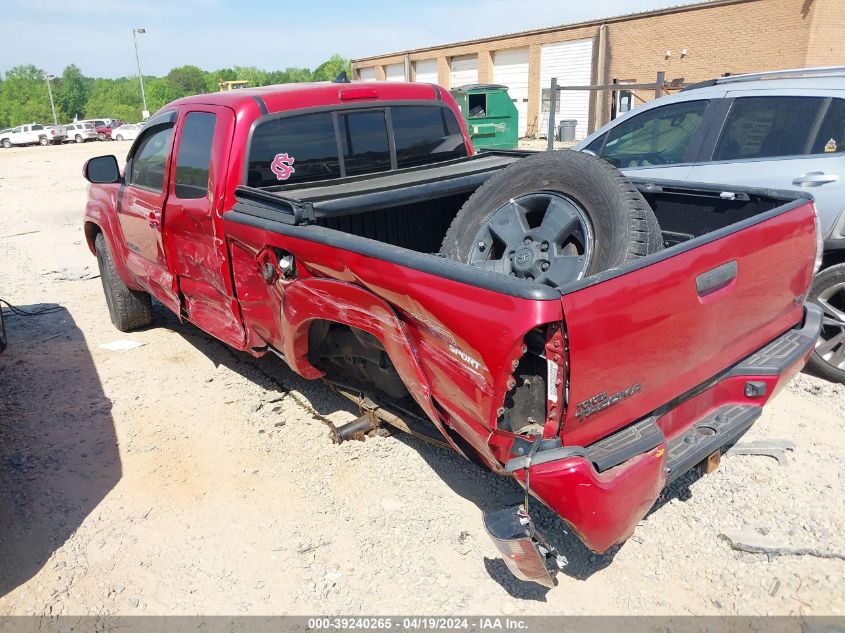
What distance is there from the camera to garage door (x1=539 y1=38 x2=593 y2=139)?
27234 mm

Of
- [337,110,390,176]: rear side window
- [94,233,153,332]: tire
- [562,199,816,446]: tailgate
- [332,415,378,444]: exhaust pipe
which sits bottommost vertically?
[332,415,378,444]: exhaust pipe

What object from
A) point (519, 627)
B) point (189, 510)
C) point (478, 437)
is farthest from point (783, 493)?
point (189, 510)

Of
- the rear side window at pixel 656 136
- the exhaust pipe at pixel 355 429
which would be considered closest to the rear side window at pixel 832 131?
the rear side window at pixel 656 136

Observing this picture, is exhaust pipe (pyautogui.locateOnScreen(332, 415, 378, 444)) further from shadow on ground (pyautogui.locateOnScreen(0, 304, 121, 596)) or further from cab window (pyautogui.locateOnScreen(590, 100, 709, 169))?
cab window (pyautogui.locateOnScreen(590, 100, 709, 169))

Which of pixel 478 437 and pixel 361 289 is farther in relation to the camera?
pixel 361 289

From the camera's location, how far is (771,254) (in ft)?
9.50

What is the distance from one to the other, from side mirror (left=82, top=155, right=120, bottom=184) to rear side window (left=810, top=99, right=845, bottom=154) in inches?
201

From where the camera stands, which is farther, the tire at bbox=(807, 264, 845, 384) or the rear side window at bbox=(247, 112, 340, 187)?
the tire at bbox=(807, 264, 845, 384)

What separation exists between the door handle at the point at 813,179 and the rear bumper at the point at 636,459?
A: 2.00 metres

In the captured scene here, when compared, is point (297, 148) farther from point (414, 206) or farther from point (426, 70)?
point (426, 70)

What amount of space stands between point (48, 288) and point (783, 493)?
777 centimetres

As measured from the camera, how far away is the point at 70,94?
301 ft

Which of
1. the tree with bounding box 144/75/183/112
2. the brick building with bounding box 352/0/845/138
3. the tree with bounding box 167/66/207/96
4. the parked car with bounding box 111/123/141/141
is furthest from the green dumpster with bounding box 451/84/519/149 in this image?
the tree with bounding box 167/66/207/96

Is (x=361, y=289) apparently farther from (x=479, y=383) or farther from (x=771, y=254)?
(x=771, y=254)
